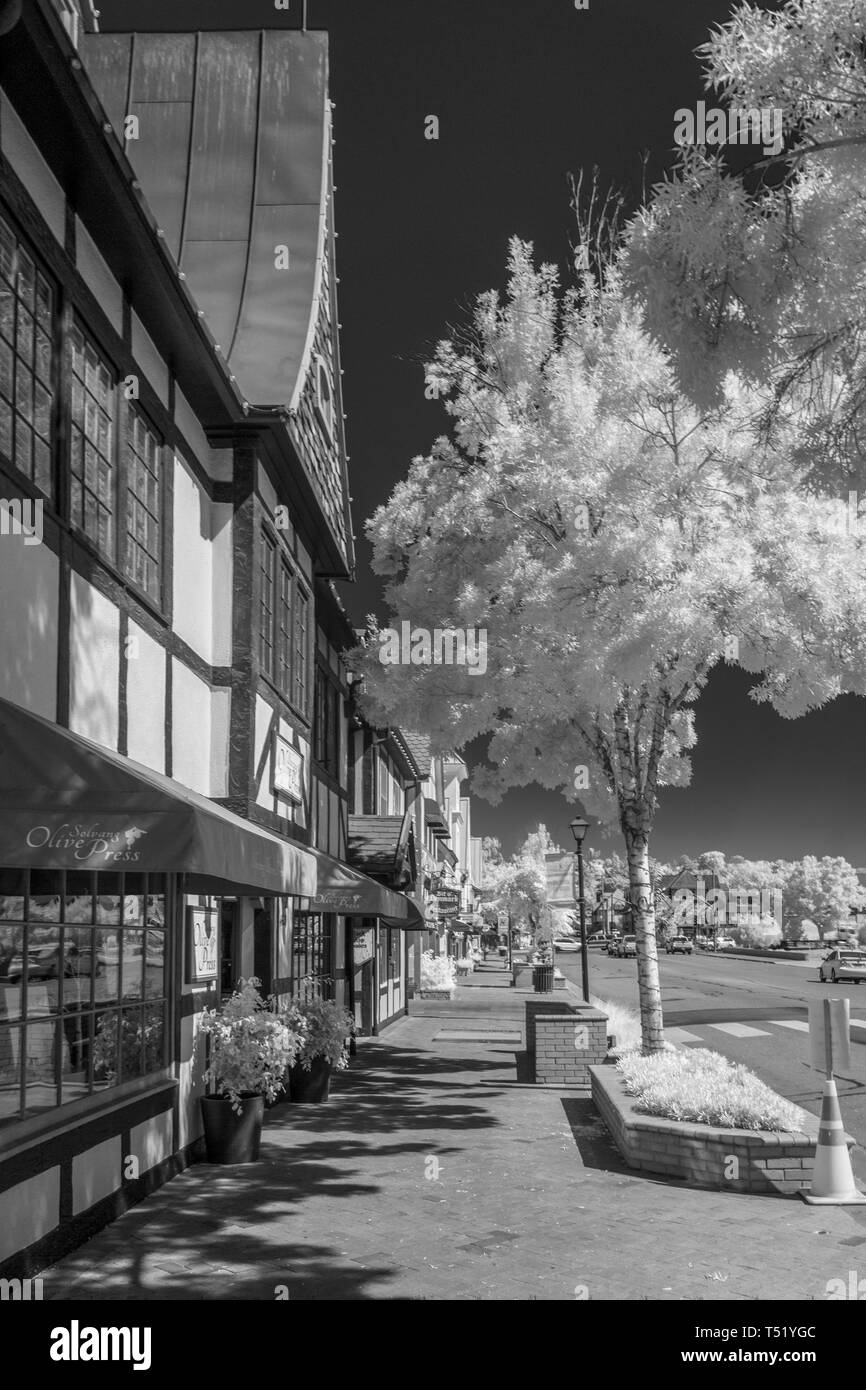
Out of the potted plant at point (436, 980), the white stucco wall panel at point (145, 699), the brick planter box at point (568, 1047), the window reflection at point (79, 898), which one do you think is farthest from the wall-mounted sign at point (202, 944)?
the potted plant at point (436, 980)

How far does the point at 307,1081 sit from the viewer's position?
14039 millimetres

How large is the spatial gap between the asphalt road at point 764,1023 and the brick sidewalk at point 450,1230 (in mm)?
1986

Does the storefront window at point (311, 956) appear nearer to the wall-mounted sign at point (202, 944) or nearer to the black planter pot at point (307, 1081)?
the black planter pot at point (307, 1081)

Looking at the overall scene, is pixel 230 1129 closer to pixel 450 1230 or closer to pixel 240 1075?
pixel 240 1075

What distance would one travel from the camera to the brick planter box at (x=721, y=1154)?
938 cm

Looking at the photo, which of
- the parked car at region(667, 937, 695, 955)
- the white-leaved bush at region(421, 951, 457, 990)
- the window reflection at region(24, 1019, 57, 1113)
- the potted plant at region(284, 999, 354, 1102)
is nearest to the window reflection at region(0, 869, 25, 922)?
the window reflection at region(24, 1019, 57, 1113)

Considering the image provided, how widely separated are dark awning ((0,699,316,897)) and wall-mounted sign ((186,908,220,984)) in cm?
397

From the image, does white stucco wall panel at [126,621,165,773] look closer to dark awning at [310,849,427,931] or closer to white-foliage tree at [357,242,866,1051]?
dark awning at [310,849,427,931]

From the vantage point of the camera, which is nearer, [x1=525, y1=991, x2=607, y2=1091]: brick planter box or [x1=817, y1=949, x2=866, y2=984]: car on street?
[x1=525, y1=991, x2=607, y2=1091]: brick planter box

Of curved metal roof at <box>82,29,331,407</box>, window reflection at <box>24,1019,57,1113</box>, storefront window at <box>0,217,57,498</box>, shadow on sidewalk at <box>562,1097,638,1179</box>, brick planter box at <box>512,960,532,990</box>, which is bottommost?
brick planter box at <box>512,960,532,990</box>

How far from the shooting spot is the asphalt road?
1567 cm

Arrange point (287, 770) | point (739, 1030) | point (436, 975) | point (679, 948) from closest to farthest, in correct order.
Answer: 1. point (287, 770)
2. point (739, 1030)
3. point (436, 975)
4. point (679, 948)

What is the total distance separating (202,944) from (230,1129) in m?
1.61

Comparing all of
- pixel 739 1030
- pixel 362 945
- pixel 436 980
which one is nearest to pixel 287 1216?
pixel 362 945
